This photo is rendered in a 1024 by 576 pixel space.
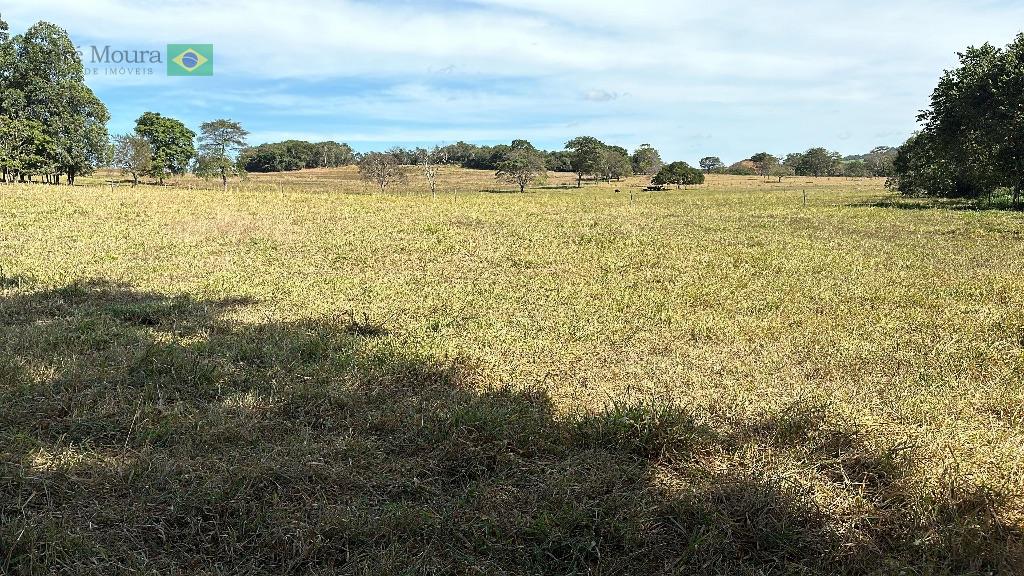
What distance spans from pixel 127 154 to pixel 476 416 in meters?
73.2

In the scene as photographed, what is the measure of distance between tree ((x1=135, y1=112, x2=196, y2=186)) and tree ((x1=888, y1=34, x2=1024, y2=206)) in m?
71.4

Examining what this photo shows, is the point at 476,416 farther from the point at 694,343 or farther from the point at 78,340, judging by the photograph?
the point at 78,340

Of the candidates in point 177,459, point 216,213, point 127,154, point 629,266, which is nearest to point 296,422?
point 177,459

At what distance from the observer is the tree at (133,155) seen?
207ft

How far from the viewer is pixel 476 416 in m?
5.00

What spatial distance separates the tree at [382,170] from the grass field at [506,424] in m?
66.6

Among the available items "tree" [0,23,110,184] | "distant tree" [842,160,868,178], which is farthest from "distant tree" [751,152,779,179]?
"tree" [0,23,110,184]

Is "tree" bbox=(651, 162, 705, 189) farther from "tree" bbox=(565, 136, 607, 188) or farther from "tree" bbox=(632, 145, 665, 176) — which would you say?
"tree" bbox=(632, 145, 665, 176)

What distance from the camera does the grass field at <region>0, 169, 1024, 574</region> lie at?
351 cm

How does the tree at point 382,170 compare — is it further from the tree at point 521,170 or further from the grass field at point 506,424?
the grass field at point 506,424

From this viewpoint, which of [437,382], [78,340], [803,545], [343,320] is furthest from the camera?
[343,320]

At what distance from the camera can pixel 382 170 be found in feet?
253

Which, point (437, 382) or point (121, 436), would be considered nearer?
point (121, 436)

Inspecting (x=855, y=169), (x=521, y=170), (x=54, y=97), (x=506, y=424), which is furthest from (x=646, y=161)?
(x=506, y=424)
